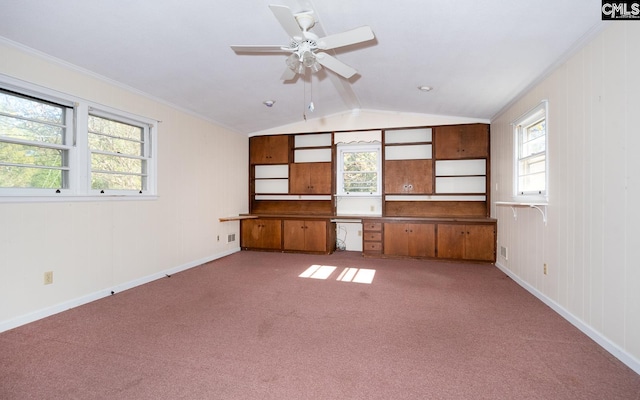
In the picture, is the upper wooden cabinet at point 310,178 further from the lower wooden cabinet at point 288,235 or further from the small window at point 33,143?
the small window at point 33,143

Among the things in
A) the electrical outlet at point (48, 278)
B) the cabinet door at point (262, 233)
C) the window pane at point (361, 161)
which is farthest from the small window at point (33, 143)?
the window pane at point (361, 161)

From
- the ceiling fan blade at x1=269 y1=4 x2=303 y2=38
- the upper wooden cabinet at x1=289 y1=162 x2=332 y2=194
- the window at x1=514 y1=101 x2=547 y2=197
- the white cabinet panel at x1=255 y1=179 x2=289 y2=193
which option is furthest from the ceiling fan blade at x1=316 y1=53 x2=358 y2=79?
the white cabinet panel at x1=255 y1=179 x2=289 y2=193

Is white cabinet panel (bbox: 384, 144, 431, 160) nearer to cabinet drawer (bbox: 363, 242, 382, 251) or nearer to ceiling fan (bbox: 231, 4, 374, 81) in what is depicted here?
cabinet drawer (bbox: 363, 242, 382, 251)

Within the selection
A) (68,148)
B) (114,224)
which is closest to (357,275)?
(114,224)

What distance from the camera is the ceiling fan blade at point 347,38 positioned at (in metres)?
2.18

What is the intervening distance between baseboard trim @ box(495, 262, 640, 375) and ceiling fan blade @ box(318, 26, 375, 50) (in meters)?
2.78

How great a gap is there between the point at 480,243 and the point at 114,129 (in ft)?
17.8

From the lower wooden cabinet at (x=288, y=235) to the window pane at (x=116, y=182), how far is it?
93.1 inches

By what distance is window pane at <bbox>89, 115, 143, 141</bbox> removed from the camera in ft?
10.9

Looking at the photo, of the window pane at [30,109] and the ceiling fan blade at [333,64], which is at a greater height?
the ceiling fan blade at [333,64]

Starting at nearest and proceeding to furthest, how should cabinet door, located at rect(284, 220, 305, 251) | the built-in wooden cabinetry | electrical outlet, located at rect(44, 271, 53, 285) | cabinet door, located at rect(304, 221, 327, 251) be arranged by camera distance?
electrical outlet, located at rect(44, 271, 53, 285) → the built-in wooden cabinetry → cabinet door, located at rect(304, 221, 327, 251) → cabinet door, located at rect(284, 220, 305, 251)

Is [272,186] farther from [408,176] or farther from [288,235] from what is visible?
[408,176]

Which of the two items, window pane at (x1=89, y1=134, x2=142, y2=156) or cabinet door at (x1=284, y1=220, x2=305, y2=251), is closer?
window pane at (x1=89, y1=134, x2=142, y2=156)

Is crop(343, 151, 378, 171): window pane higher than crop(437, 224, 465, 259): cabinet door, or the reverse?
crop(343, 151, 378, 171): window pane
